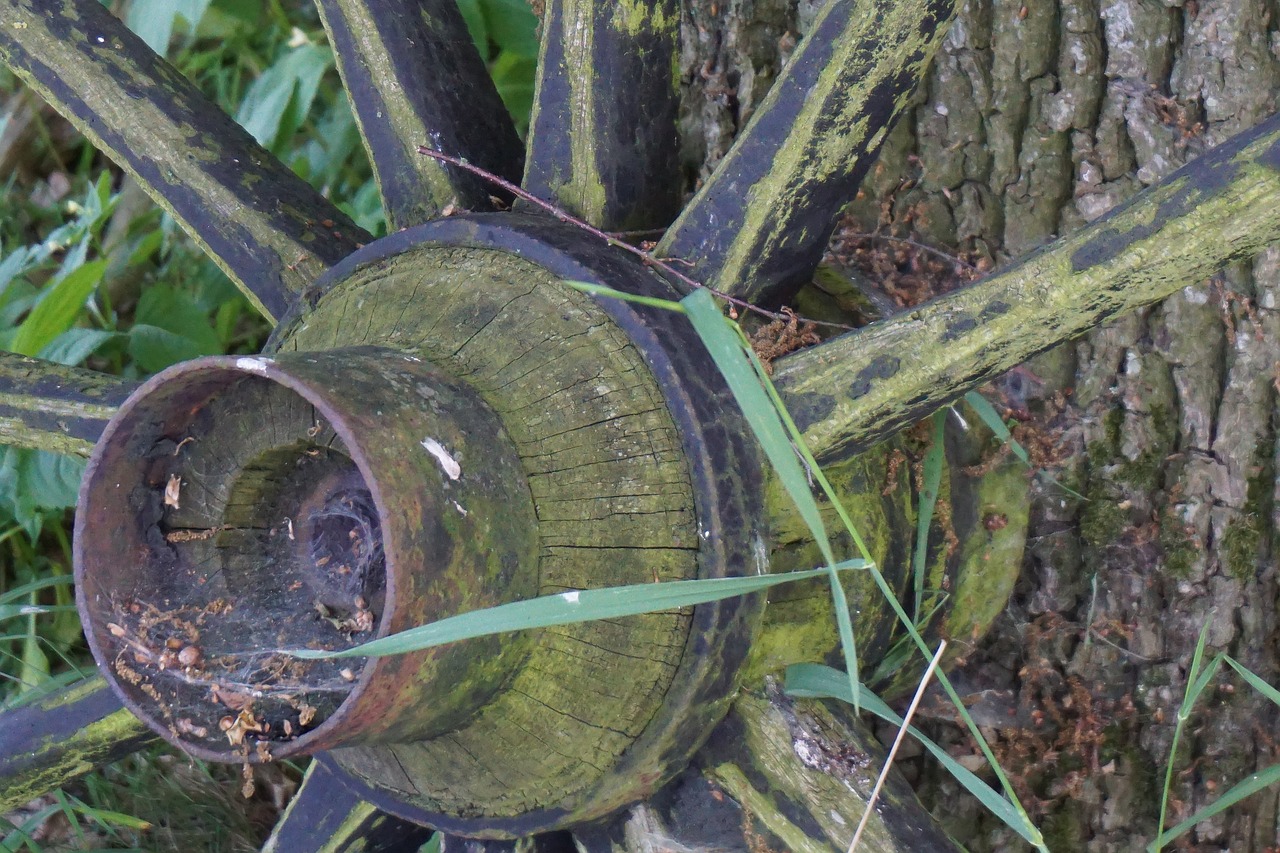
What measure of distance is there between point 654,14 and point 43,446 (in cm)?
106

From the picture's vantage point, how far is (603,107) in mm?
1360

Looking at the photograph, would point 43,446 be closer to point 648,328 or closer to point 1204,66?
point 648,328

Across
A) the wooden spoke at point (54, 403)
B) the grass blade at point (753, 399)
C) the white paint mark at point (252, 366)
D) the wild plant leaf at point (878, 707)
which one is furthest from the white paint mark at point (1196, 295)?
the wooden spoke at point (54, 403)

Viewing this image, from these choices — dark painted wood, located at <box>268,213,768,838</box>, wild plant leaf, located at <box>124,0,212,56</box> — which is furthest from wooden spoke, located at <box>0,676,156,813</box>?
wild plant leaf, located at <box>124,0,212,56</box>

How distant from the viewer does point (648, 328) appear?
120 centimetres

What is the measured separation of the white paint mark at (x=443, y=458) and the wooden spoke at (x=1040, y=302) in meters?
0.35

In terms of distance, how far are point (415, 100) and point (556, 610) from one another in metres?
0.79

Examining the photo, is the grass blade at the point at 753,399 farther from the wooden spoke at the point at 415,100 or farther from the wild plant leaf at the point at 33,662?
the wild plant leaf at the point at 33,662

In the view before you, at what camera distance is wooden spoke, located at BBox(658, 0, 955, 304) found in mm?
1195

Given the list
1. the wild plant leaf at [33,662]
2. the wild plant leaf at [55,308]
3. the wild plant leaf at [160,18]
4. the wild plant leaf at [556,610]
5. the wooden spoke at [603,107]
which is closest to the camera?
the wild plant leaf at [556,610]

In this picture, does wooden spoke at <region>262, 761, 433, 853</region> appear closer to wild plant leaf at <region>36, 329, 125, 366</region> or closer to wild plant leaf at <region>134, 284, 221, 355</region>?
wild plant leaf at <region>36, 329, 125, 366</region>

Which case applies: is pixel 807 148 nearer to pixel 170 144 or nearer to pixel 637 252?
pixel 637 252

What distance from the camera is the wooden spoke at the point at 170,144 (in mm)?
1605

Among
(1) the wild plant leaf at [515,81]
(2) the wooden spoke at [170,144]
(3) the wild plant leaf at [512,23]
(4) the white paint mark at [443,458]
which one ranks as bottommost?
(4) the white paint mark at [443,458]
